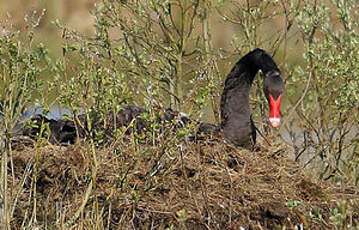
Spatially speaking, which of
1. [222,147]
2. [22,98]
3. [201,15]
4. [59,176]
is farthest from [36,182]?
[201,15]

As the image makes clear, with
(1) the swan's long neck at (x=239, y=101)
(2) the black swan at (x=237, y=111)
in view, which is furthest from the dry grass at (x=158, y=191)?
(1) the swan's long neck at (x=239, y=101)

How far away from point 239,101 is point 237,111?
4.6 inches

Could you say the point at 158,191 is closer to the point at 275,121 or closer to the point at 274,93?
the point at 275,121

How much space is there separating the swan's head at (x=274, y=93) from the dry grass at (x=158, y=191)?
37 centimetres

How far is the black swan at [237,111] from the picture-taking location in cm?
661

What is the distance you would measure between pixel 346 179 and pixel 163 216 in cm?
213

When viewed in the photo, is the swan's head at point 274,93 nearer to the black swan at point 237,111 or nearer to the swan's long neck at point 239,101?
the black swan at point 237,111

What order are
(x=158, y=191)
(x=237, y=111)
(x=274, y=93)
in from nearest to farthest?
(x=158, y=191), (x=274, y=93), (x=237, y=111)

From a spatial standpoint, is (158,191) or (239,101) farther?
(239,101)

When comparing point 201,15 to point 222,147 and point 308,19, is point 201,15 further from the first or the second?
point 222,147

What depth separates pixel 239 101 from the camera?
24.4 ft

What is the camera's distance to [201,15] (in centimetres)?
780

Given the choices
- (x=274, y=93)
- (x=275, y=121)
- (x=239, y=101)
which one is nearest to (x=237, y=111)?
(x=239, y=101)

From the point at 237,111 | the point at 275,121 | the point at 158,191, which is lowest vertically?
the point at 158,191
